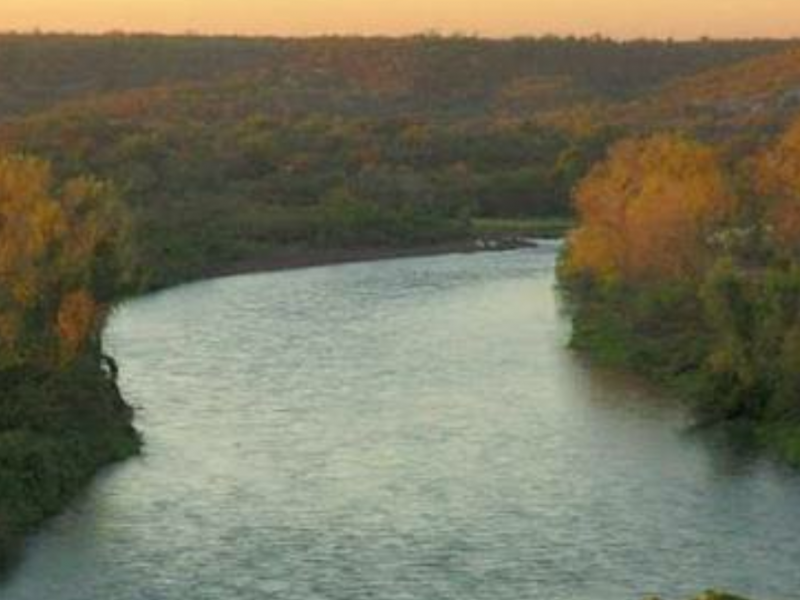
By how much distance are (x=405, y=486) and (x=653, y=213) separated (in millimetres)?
21154

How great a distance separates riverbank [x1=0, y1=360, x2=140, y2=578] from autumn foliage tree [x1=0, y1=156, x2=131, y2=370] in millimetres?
672

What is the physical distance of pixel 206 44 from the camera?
18088 cm

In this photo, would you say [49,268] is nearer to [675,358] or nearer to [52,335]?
[52,335]

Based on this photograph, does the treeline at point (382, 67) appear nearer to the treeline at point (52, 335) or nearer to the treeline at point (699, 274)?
the treeline at point (699, 274)

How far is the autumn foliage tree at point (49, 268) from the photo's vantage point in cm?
3641

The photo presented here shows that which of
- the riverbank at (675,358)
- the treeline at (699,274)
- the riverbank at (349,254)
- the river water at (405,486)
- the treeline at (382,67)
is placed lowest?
the riverbank at (349,254)

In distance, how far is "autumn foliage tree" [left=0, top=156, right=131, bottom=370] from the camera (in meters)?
36.4

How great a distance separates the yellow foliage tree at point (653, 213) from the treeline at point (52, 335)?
19.4 metres

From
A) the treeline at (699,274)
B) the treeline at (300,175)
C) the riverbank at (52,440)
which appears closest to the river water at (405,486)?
the riverbank at (52,440)

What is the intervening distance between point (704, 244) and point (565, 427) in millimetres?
14578

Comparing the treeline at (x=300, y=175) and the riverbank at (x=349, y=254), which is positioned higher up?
the treeline at (x=300, y=175)

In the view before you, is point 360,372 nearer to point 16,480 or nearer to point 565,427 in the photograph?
point 565,427

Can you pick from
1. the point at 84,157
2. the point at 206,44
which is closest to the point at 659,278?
the point at 84,157

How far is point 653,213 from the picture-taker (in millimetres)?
55156
